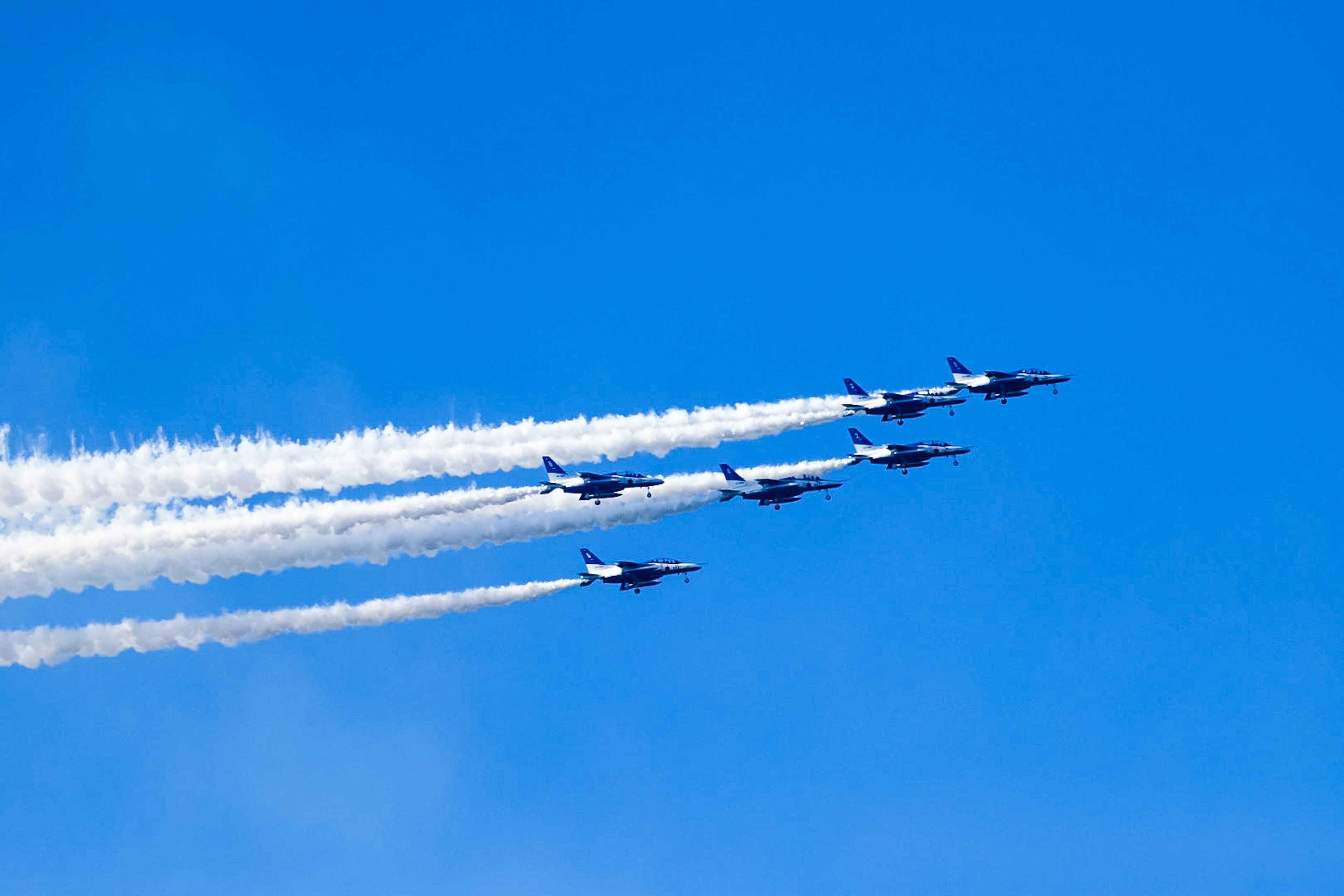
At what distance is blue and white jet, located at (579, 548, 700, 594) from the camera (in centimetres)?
10162

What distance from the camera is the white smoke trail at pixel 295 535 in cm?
8319

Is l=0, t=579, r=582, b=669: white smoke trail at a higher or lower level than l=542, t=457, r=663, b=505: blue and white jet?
lower

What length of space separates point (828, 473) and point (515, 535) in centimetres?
2027

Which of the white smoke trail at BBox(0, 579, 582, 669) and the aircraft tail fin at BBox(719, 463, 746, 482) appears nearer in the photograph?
the white smoke trail at BBox(0, 579, 582, 669)

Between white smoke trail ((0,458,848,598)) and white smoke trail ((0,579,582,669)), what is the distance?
86.5 inches

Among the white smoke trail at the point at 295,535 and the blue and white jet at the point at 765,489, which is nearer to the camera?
the white smoke trail at the point at 295,535

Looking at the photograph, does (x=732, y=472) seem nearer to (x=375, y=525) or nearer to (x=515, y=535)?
(x=515, y=535)

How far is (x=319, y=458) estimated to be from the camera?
94062 mm

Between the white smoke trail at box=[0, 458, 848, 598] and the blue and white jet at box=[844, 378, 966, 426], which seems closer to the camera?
the white smoke trail at box=[0, 458, 848, 598]

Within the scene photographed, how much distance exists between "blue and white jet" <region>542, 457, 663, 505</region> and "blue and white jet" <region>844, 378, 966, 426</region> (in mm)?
12972

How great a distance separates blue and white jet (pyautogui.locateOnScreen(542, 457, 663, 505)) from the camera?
9988 centimetres

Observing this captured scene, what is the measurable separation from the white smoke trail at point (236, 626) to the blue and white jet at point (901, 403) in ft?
63.2

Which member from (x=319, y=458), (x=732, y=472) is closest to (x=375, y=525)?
(x=319, y=458)

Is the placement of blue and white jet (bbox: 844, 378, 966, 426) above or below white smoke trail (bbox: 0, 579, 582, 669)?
above
